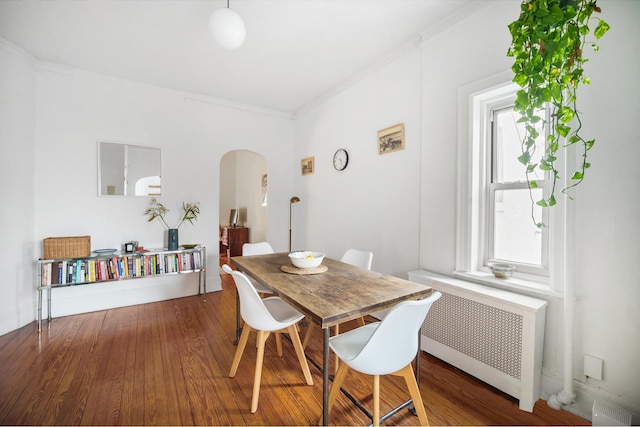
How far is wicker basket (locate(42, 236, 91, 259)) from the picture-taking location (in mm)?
2867

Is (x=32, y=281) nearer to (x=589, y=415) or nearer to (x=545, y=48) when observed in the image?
(x=545, y=48)

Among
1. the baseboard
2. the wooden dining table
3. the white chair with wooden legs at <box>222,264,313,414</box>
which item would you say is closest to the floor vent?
the baseboard

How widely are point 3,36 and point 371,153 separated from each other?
12.6ft

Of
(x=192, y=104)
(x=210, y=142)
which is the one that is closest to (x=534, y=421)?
(x=210, y=142)

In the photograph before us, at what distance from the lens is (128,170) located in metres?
3.52

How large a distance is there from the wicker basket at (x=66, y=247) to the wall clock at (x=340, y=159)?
121 inches

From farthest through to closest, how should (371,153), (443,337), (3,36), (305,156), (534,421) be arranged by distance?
(305,156) → (371,153) → (3,36) → (443,337) → (534,421)

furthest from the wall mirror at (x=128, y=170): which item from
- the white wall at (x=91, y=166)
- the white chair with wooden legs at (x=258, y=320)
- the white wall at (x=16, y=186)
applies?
the white chair with wooden legs at (x=258, y=320)

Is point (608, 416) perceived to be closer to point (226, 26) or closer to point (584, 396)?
point (584, 396)

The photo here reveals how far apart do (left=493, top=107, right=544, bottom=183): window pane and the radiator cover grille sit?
105 cm

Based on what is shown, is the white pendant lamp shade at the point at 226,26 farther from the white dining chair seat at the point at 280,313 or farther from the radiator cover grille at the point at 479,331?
the radiator cover grille at the point at 479,331

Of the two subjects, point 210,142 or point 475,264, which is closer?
point 475,264

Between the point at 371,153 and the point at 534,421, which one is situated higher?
the point at 371,153

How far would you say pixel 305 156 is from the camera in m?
4.50
